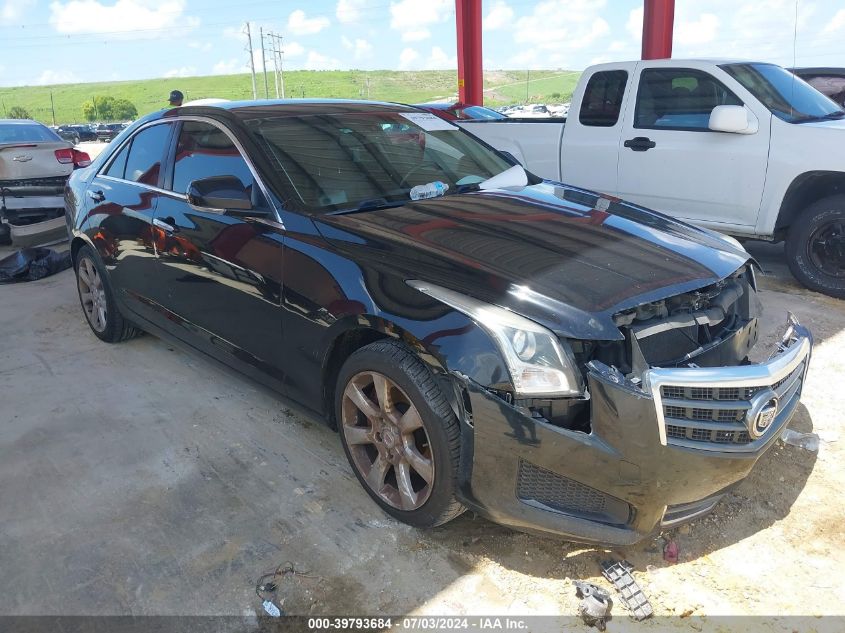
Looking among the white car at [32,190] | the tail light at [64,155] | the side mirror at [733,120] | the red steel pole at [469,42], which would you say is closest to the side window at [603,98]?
the side mirror at [733,120]

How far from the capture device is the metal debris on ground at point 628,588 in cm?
226

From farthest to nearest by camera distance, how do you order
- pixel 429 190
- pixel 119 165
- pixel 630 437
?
pixel 119 165 < pixel 429 190 < pixel 630 437

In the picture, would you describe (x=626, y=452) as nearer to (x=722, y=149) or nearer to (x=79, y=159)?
(x=722, y=149)

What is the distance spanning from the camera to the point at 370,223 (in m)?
2.89

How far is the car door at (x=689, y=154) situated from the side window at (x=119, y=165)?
13.8ft

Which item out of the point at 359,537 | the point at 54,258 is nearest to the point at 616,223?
the point at 359,537

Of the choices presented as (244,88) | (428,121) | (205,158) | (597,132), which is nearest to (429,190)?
(428,121)

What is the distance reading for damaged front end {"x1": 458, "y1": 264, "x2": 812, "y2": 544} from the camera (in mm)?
2141

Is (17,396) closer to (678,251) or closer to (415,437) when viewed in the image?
(415,437)

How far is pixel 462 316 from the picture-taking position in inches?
90.9

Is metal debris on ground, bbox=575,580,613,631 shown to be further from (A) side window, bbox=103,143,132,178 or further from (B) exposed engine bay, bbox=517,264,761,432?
(A) side window, bbox=103,143,132,178

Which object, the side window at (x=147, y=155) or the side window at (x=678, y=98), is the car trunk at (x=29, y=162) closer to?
the side window at (x=147, y=155)

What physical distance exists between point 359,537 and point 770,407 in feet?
5.29

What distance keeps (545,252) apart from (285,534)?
5.09 feet
